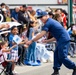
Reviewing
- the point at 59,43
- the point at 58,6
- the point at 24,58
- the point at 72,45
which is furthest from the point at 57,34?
the point at 58,6

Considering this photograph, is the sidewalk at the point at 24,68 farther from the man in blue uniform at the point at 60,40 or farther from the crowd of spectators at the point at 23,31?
the man in blue uniform at the point at 60,40

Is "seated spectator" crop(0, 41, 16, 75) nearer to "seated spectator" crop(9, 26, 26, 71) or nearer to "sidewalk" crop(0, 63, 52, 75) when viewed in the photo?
"seated spectator" crop(9, 26, 26, 71)

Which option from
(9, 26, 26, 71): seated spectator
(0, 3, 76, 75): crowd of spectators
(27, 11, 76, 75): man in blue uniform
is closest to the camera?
(27, 11, 76, 75): man in blue uniform

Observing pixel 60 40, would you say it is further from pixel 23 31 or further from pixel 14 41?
pixel 23 31

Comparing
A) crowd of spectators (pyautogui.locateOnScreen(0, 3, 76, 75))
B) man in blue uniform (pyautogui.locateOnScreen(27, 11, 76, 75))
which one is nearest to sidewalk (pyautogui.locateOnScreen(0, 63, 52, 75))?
crowd of spectators (pyautogui.locateOnScreen(0, 3, 76, 75))

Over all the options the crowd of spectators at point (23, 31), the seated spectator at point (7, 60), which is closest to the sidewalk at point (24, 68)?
the crowd of spectators at point (23, 31)

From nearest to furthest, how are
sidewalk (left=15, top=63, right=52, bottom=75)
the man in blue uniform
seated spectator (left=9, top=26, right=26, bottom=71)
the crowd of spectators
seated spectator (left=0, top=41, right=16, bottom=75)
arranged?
seated spectator (left=0, top=41, right=16, bottom=75)
the man in blue uniform
seated spectator (left=9, top=26, right=26, bottom=71)
sidewalk (left=15, top=63, right=52, bottom=75)
the crowd of spectators

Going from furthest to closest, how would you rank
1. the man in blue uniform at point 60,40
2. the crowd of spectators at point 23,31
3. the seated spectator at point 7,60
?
the crowd of spectators at point 23,31
the man in blue uniform at point 60,40
the seated spectator at point 7,60

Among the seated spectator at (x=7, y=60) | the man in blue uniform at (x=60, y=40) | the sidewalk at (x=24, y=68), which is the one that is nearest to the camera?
the seated spectator at (x=7, y=60)

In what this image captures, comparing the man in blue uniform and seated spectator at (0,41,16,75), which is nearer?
seated spectator at (0,41,16,75)

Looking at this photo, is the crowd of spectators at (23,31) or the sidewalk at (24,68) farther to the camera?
the crowd of spectators at (23,31)

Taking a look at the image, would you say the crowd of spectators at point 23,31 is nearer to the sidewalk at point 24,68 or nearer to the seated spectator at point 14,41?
the seated spectator at point 14,41

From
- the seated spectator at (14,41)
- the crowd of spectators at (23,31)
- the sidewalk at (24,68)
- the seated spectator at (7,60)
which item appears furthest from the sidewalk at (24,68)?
the seated spectator at (7,60)

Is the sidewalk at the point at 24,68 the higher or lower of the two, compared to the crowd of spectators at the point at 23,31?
lower
